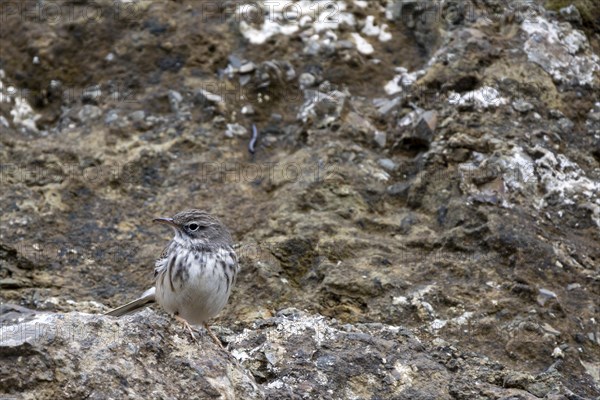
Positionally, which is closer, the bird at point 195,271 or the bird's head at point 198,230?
the bird at point 195,271

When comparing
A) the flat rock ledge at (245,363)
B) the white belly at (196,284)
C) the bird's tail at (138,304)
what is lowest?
the bird's tail at (138,304)

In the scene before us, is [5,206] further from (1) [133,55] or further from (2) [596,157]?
(2) [596,157]

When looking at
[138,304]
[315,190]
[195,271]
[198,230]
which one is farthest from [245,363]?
[315,190]

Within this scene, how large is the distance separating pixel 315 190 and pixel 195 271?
195 centimetres

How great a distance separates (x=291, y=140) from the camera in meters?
9.66

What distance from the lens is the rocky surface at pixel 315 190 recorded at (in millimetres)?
6578

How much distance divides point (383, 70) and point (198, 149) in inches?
89.9

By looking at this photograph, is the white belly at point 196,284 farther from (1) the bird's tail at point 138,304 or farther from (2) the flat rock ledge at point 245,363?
(1) the bird's tail at point 138,304

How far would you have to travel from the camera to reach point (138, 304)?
25.4 feet

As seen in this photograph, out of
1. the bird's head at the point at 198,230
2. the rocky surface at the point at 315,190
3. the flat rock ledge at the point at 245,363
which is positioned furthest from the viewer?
the bird's head at the point at 198,230

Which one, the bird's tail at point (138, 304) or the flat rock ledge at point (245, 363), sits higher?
the flat rock ledge at point (245, 363)

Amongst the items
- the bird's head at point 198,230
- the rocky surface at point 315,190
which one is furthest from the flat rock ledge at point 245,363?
the bird's head at point 198,230

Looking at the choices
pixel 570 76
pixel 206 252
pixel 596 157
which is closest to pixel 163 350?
pixel 206 252

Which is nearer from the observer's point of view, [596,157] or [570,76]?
[596,157]
